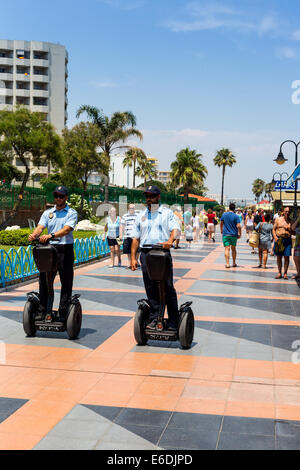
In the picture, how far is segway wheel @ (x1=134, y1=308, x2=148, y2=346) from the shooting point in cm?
633

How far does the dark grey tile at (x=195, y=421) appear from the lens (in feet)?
13.6

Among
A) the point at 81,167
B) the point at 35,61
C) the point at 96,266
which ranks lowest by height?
the point at 96,266

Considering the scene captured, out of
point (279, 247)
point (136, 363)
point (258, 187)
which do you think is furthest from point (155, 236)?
point (258, 187)

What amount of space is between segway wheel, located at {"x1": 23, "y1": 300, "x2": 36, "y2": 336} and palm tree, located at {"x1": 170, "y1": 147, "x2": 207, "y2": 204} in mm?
53696

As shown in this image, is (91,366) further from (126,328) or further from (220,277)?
(220,277)

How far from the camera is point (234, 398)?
479 centimetres

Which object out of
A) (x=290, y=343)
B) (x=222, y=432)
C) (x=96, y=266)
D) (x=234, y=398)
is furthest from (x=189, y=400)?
(x=96, y=266)

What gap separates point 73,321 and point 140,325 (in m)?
0.87

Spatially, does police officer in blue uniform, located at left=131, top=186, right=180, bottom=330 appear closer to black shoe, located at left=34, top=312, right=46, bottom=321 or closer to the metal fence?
black shoe, located at left=34, top=312, right=46, bottom=321

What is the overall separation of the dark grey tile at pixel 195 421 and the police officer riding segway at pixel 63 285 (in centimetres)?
261

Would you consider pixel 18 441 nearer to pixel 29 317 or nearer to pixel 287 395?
pixel 287 395

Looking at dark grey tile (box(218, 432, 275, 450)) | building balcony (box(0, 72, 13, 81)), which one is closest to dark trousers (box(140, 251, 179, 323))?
dark grey tile (box(218, 432, 275, 450))

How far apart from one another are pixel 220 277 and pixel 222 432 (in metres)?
9.13

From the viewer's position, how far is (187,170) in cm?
5991
